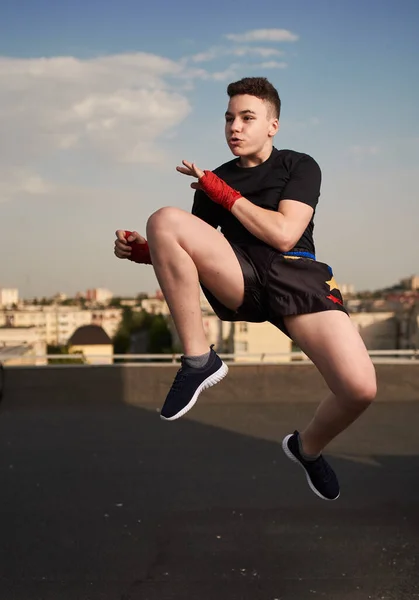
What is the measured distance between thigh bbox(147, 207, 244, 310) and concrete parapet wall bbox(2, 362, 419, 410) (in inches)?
281

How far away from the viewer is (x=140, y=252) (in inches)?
94.3

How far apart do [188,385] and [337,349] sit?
1.41ft

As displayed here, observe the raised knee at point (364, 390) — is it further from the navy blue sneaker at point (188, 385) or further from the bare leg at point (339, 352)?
the navy blue sneaker at point (188, 385)

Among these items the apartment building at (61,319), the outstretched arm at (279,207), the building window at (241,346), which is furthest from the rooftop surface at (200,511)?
the apartment building at (61,319)

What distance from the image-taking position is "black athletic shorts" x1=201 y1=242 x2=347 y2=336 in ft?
7.17

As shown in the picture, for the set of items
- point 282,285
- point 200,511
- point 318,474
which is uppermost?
point 282,285

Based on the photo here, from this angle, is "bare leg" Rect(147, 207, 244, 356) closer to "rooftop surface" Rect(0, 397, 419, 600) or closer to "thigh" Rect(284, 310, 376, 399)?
"thigh" Rect(284, 310, 376, 399)

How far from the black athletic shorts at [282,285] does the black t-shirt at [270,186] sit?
0.17 feet

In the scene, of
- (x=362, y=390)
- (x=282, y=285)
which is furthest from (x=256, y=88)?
(x=362, y=390)

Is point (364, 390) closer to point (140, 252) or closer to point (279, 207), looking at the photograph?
point (279, 207)

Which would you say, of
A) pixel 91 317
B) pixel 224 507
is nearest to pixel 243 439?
pixel 224 507

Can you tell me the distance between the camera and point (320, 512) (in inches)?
242

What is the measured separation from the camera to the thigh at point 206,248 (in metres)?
2.08

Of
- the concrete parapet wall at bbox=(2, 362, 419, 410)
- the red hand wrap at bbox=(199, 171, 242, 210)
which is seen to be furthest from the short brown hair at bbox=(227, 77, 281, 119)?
the concrete parapet wall at bbox=(2, 362, 419, 410)
